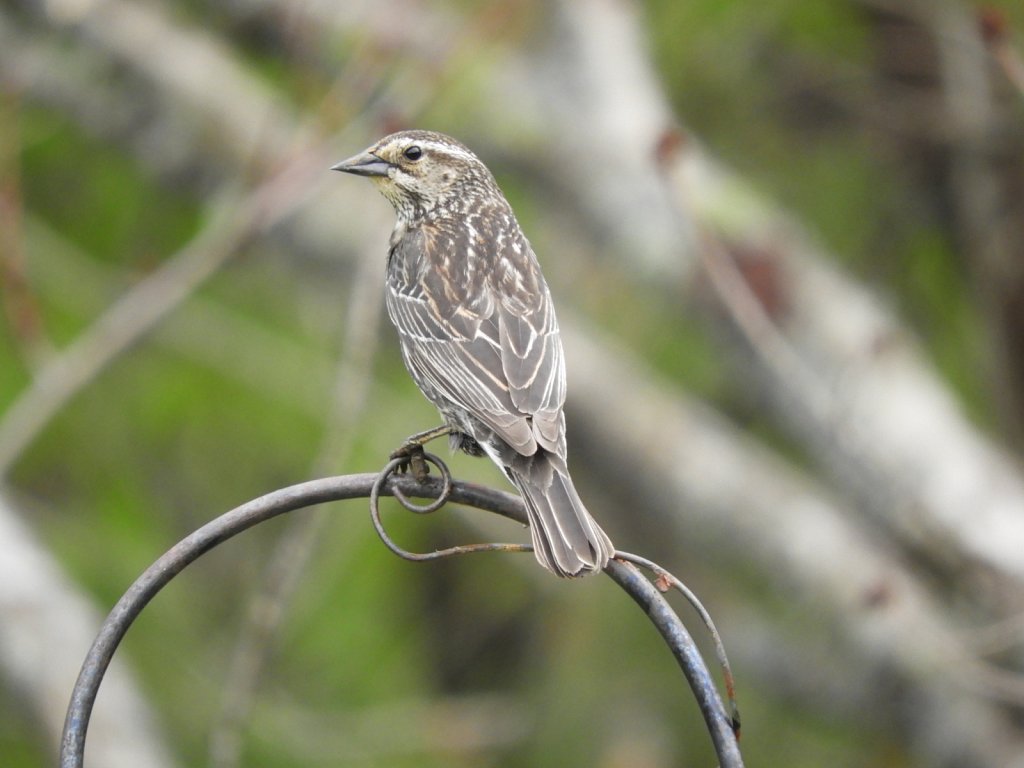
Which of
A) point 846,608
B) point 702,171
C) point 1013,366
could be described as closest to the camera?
point 846,608

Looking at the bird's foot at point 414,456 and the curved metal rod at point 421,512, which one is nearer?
the curved metal rod at point 421,512

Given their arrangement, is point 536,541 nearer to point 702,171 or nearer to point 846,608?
point 846,608

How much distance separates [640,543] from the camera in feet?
27.7

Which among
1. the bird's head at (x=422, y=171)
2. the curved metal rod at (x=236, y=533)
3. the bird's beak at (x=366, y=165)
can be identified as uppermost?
the bird's head at (x=422, y=171)

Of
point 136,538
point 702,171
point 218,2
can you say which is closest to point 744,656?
point 702,171

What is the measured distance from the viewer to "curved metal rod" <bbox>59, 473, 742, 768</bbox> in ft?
9.34

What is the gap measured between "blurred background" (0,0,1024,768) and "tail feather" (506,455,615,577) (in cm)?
200

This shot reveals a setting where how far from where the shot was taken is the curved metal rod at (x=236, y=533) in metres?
2.85

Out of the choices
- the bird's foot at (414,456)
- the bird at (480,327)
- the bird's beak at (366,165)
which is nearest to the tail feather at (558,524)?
the bird at (480,327)

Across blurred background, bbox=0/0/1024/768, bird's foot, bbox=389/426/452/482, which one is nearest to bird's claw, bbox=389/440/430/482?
bird's foot, bbox=389/426/452/482

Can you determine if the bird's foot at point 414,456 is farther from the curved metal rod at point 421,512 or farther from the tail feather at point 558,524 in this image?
the tail feather at point 558,524

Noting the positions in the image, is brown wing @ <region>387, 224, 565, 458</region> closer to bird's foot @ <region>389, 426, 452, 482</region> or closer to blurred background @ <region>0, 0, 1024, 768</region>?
bird's foot @ <region>389, 426, 452, 482</region>

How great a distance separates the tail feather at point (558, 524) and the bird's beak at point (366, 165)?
122 centimetres

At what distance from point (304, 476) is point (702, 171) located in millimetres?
2743
